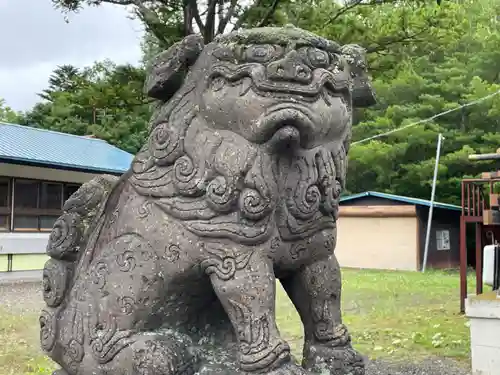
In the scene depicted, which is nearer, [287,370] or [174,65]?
[287,370]

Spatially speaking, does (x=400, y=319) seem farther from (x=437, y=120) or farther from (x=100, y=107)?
(x=437, y=120)

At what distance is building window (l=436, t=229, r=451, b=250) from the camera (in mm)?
15352

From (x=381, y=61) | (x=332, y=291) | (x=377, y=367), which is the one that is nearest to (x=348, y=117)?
(x=332, y=291)

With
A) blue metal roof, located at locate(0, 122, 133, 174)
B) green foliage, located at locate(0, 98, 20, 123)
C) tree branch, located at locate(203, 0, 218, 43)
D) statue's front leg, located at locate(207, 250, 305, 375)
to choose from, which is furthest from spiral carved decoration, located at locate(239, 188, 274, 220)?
green foliage, located at locate(0, 98, 20, 123)

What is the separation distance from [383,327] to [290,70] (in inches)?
216

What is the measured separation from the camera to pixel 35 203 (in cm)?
1165

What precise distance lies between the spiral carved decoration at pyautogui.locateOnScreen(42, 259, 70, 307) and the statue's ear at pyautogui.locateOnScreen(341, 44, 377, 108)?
3.84ft

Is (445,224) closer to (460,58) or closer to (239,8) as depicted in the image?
(460,58)

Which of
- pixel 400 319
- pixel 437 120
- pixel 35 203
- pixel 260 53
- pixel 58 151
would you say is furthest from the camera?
pixel 437 120

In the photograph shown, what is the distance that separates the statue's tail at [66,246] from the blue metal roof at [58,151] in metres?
9.05

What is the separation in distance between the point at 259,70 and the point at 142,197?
1.78ft

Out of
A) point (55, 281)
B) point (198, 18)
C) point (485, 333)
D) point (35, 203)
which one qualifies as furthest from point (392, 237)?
point (55, 281)

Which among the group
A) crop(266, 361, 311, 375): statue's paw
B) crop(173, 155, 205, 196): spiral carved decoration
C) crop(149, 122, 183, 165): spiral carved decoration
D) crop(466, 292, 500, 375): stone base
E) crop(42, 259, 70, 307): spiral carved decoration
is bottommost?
crop(466, 292, 500, 375): stone base

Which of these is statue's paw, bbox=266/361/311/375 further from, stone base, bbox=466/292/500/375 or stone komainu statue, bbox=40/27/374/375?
stone base, bbox=466/292/500/375
